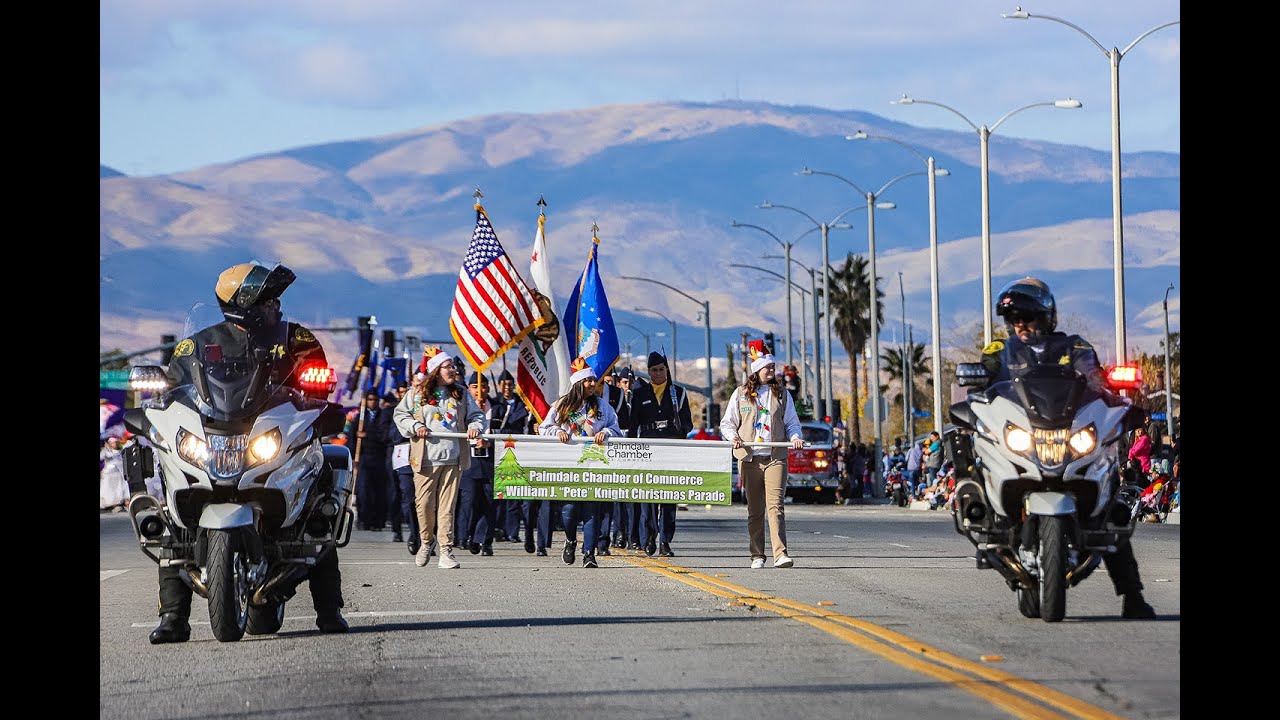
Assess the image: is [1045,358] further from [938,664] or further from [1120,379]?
[938,664]

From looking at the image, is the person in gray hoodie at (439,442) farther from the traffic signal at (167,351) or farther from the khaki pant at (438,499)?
the traffic signal at (167,351)

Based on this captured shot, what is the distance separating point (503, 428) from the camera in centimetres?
2486

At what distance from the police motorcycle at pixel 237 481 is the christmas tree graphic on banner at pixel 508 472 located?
754cm

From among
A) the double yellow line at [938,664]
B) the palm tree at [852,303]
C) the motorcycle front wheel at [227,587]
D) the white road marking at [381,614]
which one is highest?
the palm tree at [852,303]

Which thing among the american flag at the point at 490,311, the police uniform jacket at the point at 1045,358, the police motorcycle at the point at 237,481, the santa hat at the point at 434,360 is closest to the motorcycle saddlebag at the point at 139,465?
the police motorcycle at the point at 237,481

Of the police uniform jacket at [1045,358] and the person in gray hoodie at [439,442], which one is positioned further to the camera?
the person in gray hoodie at [439,442]

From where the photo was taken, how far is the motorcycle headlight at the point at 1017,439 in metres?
11.9

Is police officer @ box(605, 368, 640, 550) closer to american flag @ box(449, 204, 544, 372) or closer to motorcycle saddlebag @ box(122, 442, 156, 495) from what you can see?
american flag @ box(449, 204, 544, 372)

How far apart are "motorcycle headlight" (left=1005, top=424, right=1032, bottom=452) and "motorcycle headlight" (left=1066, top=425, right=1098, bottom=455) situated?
235 mm
